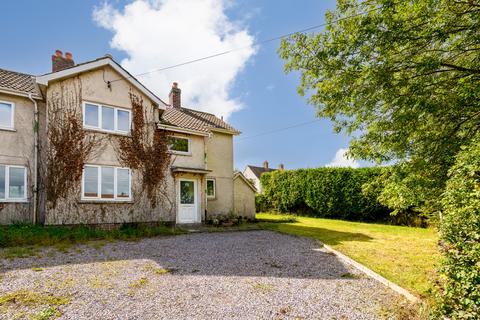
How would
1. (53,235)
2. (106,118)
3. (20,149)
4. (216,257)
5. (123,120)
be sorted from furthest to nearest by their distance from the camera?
(123,120)
(106,118)
(20,149)
(53,235)
(216,257)

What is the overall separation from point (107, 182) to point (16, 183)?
3672 millimetres

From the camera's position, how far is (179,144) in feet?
56.9

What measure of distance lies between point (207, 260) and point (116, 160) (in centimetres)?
855

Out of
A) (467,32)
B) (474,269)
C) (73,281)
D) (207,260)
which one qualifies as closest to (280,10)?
(467,32)

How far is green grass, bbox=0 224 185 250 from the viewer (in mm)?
10078

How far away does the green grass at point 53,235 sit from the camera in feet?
33.1

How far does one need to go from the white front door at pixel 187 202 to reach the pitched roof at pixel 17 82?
28.1 ft

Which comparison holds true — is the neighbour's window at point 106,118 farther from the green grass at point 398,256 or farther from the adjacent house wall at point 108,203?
the green grass at point 398,256

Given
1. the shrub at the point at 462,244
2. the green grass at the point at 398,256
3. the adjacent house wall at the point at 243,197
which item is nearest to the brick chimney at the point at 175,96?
the adjacent house wall at the point at 243,197

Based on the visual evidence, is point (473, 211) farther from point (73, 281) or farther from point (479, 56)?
point (73, 281)

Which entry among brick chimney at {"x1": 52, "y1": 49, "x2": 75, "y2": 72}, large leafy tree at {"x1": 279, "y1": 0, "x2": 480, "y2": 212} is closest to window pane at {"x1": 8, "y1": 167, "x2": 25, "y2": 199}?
brick chimney at {"x1": 52, "y1": 49, "x2": 75, "y2": 72}

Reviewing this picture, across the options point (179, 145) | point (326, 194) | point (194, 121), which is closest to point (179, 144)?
point (179, 145)

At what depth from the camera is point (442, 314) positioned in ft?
14.8

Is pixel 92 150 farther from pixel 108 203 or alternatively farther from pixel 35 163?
pixel 108 203
